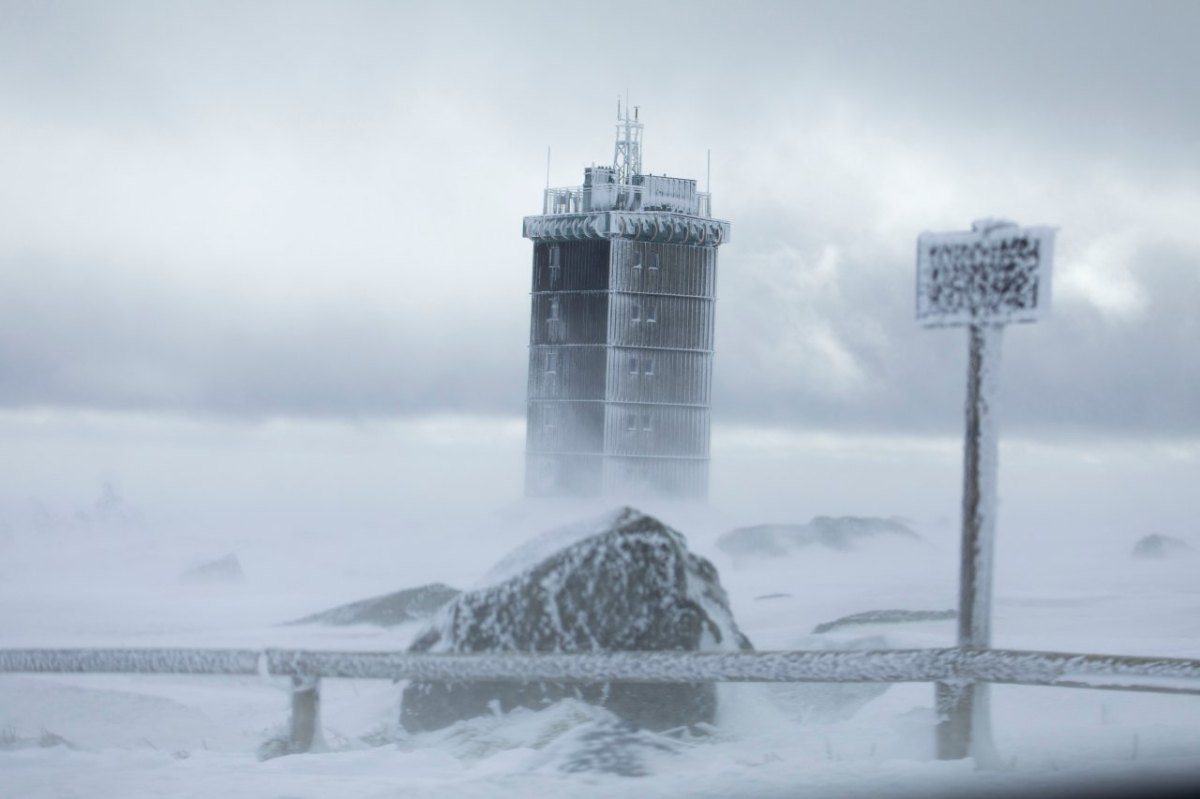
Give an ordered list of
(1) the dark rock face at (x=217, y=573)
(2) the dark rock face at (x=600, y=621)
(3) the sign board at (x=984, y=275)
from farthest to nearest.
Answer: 1. (1) the dark rock face at (x=217, y=573)
2. (2) the dark rock face at (x=600, y=621)
3. (3) the sign board at (x=984, y=275)

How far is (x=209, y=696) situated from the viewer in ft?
44.1

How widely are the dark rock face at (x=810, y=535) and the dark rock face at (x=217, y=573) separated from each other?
1309 centimetres

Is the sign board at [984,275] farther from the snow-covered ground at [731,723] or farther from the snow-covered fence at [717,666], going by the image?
the snow-covered ground at [731,723]

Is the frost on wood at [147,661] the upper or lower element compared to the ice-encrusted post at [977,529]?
lower

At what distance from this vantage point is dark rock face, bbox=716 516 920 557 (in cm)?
3847

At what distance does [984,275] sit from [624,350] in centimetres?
3251

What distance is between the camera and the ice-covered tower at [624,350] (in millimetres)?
39938

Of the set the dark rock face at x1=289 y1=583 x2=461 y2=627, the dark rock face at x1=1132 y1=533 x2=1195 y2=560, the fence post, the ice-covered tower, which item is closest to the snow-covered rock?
the dark rock face at x1=289 y1=583 x2=461 y2=627

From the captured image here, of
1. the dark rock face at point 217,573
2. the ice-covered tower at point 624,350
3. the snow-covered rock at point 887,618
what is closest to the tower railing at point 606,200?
the ice-covered tower at point 624,350

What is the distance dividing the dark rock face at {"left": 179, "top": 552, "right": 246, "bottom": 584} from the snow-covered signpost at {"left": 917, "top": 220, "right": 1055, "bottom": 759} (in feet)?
102

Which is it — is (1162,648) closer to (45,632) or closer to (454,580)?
(45,632)

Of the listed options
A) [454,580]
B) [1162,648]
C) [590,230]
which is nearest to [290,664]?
[1162,648]

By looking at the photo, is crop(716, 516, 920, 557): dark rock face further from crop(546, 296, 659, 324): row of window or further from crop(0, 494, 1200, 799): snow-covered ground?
crop(0, 494, 1200, 799): snow-covered ground

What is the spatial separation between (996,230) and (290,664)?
4.61 metres
